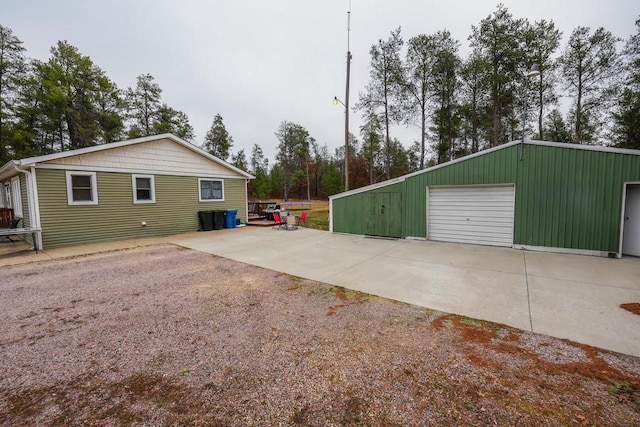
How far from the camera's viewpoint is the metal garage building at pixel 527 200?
247 inches

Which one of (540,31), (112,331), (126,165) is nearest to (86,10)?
(126,165)

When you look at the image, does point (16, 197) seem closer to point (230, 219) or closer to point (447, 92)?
point (230, 219)

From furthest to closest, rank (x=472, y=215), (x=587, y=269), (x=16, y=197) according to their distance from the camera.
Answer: (x=16, y=197) → (x=472, y=215) → (x=587, y=269)

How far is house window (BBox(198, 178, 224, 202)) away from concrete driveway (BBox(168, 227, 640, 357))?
13.0ft

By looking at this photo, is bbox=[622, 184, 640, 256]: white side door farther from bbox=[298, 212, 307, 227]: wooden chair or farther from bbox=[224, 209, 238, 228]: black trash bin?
bbox=[224, 209, 238, 228]: black trash bin

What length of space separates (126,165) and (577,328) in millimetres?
12645

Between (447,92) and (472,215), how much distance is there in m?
15.4

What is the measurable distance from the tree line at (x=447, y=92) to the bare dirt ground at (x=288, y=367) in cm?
1631

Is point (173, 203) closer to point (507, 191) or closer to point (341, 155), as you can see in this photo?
point (507, 191)

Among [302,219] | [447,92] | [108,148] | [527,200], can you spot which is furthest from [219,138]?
[527,200]

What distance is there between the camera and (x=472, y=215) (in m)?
8.13

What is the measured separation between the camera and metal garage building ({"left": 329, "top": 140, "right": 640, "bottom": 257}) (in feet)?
20.6

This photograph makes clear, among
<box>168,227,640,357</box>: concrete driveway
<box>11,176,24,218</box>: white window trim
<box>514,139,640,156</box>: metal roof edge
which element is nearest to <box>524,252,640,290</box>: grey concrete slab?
<box>168,227,640,357</box>: concrete driveway

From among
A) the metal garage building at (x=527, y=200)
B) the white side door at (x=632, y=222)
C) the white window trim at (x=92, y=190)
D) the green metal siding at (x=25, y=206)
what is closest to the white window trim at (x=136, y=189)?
the white window trim at (x=92, y=190)
